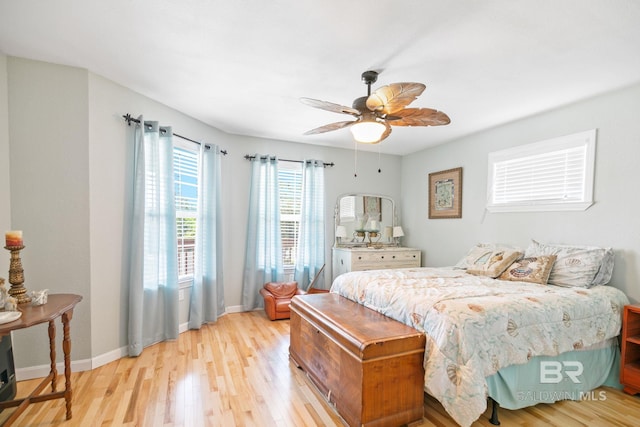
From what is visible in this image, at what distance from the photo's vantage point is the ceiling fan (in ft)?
6.49

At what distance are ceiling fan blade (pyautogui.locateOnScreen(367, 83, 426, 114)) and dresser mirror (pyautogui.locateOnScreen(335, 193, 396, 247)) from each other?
277 centimetres

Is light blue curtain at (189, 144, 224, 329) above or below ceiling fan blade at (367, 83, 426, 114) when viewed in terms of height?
below

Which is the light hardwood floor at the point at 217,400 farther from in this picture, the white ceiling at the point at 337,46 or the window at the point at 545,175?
the white ceiling at the point at 337,46

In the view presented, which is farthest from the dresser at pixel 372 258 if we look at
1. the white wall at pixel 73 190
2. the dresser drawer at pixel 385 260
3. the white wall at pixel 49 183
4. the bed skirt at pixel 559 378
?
the white wall at pixel 49 183

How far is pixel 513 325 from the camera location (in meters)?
1.96

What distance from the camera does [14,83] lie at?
2.34 m

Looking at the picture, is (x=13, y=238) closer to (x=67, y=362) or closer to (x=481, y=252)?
(x=67, y=362)

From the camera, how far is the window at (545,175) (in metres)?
2.92

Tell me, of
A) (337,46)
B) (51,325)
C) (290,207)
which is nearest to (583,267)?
(337,46)

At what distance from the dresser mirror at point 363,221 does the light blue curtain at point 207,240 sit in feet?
6.16

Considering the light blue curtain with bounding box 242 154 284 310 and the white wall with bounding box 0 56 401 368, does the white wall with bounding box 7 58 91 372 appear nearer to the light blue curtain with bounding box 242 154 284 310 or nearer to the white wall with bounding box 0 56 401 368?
the white wall with bounding box 0 56 401 368

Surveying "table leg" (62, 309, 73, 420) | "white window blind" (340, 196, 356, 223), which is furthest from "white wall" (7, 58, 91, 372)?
"white window blind" (340, 196, 356, 223)

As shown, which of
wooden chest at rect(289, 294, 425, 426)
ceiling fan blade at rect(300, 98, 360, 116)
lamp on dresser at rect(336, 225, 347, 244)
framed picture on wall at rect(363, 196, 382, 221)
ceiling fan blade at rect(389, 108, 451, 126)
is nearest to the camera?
wooden chest at rect(289, 294, 425, 426)

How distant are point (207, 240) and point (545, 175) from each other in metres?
3.89
